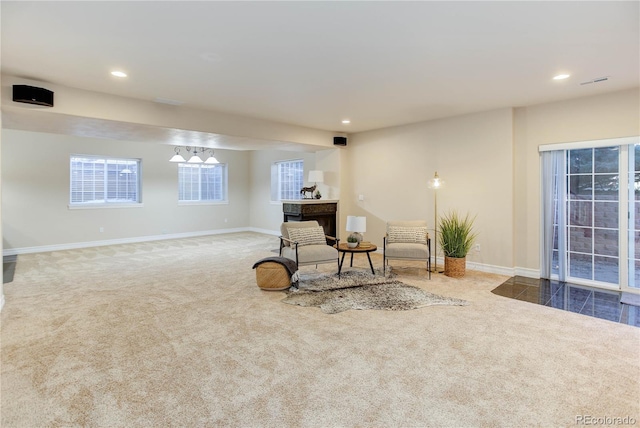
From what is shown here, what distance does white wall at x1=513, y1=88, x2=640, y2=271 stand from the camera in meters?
4.43

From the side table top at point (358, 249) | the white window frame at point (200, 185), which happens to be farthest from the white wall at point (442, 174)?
the white window frame at point (200, 185)

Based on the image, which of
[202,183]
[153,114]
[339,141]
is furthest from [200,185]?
[153,114]

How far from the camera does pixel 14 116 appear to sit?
4.37 metres

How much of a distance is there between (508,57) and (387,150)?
3.62m

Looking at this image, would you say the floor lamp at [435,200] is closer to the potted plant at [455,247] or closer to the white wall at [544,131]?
the potted plant at [455,247]

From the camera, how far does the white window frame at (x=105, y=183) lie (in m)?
7.97

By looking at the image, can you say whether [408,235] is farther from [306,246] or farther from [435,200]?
[306,246]

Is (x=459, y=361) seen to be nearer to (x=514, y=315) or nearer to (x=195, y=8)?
(x=514, y=315)

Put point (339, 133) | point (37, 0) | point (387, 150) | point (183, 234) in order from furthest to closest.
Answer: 1. point (183, 234)
2. point (339, 133)
3. point (387, 150)
4. point (37, 0)

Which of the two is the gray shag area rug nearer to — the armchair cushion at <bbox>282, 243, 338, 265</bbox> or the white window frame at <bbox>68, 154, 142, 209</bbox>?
the armchair cushion at <bbox>282, 243, 338, 265</bbox>

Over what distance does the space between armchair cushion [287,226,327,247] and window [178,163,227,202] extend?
593cm

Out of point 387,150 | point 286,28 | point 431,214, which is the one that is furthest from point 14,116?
point 431,214

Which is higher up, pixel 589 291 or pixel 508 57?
pixel 508 57

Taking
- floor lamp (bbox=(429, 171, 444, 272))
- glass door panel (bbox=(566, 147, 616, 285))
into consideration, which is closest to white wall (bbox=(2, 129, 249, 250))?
floor lamp (bbox=(429, 171, 444, 272))
